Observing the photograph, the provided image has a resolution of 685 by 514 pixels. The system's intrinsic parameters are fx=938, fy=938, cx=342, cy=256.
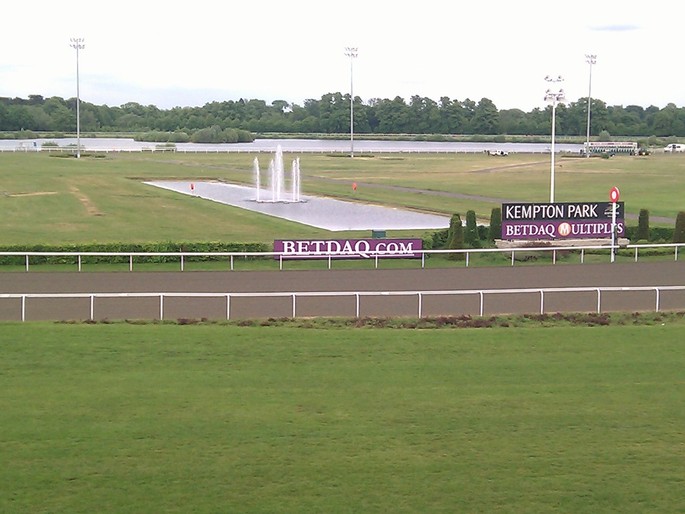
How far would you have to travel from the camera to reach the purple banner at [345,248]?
2431 centimetres

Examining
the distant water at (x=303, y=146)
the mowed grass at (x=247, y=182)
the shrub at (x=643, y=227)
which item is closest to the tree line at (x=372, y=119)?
the distant water at (x=303, y=146)

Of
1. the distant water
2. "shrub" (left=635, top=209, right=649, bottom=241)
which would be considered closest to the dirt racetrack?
"shrub" (left=635, top=209, right=649, bottom=241)

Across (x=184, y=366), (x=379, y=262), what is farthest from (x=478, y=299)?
(x=184, y=366)

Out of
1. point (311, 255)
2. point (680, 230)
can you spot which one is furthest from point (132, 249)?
point (680, 230)

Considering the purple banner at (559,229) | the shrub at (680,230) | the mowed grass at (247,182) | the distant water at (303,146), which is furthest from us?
the distant water at (303,146)

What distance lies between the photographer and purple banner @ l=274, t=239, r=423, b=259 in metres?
24.3

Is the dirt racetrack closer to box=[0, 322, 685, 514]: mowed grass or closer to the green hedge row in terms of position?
the green hedge row

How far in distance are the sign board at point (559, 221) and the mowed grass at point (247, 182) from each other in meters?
3.97

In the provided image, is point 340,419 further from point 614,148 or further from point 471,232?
point 614,148

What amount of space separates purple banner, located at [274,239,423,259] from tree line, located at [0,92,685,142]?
386 feet

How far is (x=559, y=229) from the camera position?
2734 cm

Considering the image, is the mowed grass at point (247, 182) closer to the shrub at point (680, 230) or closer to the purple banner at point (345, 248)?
the purple banner at point (345, 248)

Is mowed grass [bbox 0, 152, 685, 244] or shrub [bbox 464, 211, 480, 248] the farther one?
mowed grass [bbox 0, 152, 685, 244]

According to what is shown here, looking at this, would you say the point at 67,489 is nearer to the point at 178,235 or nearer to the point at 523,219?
the point at 523,219
